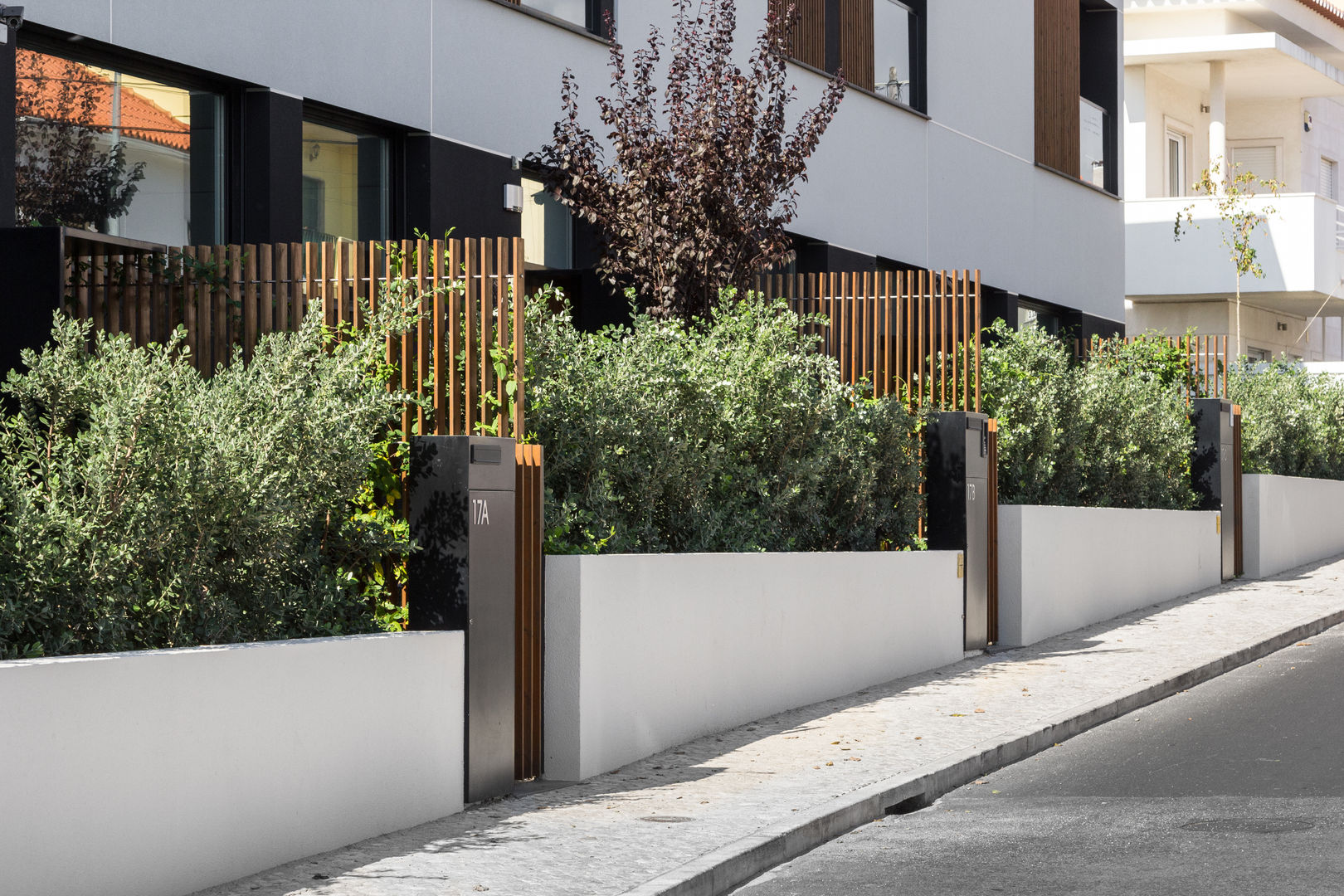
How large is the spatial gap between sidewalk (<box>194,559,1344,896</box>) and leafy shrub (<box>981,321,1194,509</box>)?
2.37 m

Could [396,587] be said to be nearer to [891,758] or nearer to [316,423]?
[316,423]

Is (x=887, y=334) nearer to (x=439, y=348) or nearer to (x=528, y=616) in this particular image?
(x=439, y=348)

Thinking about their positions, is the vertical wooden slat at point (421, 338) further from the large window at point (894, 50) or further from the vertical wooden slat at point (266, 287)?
the large window at point (894, 50)

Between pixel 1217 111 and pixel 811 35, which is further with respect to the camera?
pixel 1217 111

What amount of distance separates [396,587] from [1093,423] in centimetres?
1089

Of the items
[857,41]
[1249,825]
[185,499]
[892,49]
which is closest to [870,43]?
[857,41]

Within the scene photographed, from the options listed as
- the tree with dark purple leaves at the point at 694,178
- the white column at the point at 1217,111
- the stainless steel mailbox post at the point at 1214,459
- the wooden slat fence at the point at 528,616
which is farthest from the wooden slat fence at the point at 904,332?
the white column at the point at 1217,111

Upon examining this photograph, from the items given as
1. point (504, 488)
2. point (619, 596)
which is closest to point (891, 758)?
point (619, 596)

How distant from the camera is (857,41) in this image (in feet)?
66.0

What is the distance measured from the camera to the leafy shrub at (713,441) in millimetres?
10109

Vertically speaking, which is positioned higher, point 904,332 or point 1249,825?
point 904,332

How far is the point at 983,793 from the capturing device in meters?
8.98

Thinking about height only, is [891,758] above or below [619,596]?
below

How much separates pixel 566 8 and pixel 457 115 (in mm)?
2083
